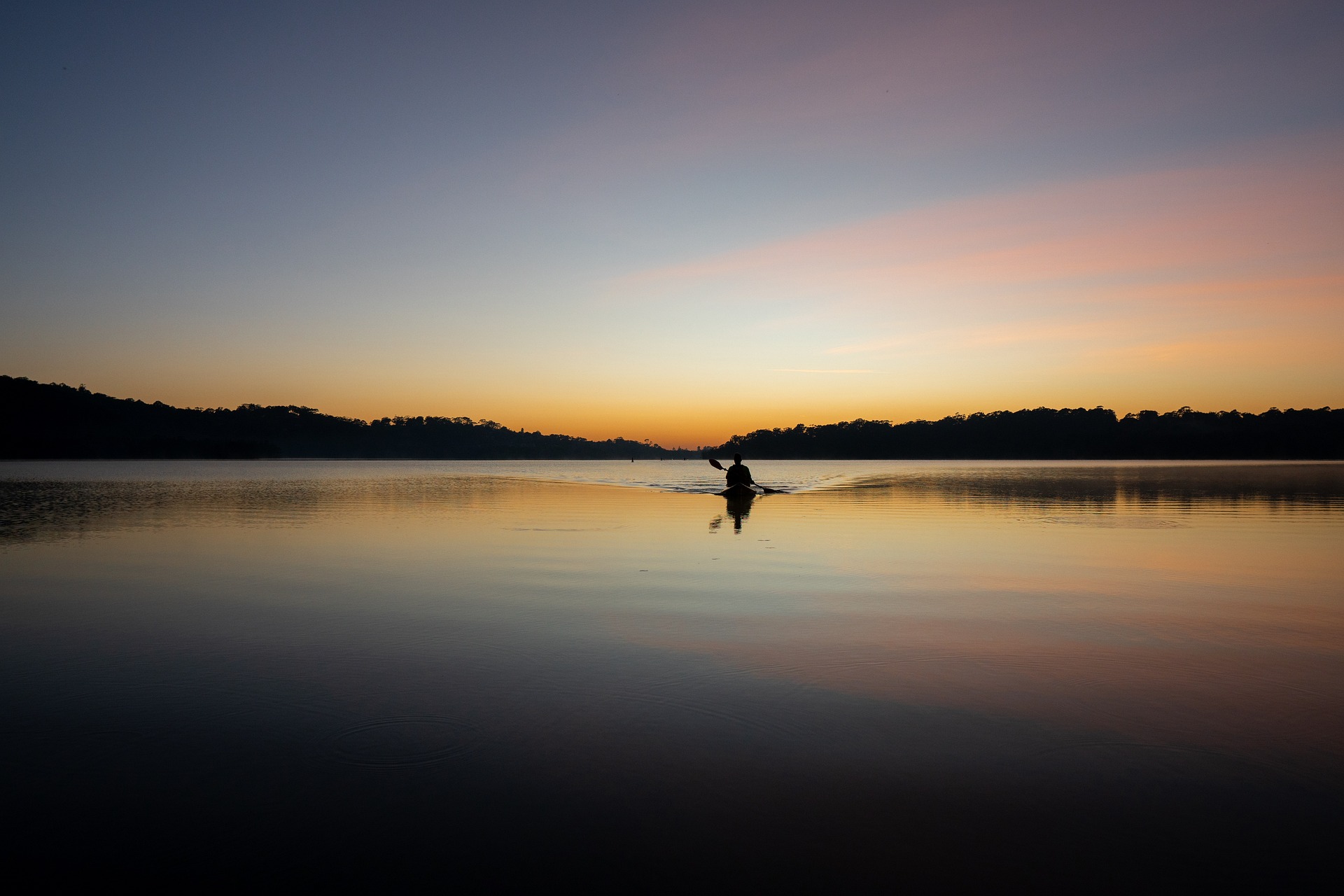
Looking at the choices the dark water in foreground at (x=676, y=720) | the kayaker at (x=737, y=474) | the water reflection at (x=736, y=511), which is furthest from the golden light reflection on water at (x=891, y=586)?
the kayaker at (x=737, y=474)

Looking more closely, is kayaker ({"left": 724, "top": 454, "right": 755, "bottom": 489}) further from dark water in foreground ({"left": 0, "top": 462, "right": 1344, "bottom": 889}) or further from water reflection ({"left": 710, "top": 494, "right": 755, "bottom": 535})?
dark water in foreground ({"left": 0, "top": 462, "right": 1344, "bottom": 889})

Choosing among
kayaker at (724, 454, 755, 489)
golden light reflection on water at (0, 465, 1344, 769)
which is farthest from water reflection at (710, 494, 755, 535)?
kayaker at (724, 454, 755, 489)

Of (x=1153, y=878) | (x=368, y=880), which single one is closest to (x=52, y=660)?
(x=368, y=880)

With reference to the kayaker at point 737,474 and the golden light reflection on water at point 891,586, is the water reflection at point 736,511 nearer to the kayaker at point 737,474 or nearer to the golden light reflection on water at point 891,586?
the golden light reflection on water at point 891,586

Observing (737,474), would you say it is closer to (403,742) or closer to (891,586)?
(891,586)

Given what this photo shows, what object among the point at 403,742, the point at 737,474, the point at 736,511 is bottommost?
the point at 736,511

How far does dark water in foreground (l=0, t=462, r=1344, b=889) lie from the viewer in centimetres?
385

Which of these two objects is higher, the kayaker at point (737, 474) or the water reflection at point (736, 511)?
the kayaker at point (737, 474)

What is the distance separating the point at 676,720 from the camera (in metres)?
5.70

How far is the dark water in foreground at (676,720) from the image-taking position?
385 centimetres

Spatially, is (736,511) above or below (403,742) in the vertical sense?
below

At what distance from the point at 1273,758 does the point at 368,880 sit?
5459 mm

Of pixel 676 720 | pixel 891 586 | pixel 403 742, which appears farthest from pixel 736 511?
pixel 403 742

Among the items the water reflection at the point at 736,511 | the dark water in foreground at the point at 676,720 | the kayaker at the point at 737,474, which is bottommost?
the water reflection at the point at 736,511
